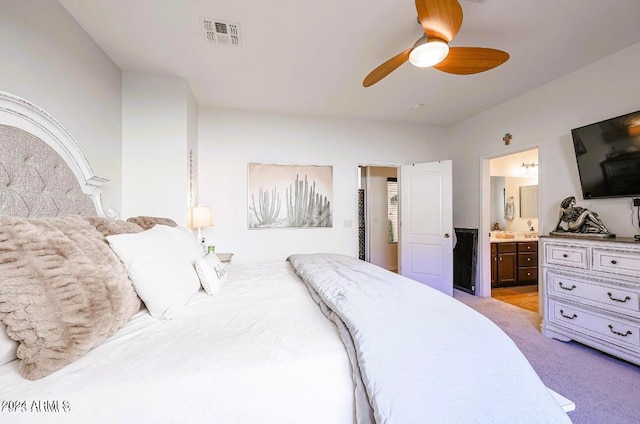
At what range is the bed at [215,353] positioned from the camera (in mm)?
772

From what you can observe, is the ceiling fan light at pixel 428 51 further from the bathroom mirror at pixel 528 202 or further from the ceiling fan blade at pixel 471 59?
the bathroom mirror at pixel 528 202

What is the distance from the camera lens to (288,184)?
386cm

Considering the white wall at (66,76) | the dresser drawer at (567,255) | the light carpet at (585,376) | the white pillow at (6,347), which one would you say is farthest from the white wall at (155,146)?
the dresser drawer at (567,255)

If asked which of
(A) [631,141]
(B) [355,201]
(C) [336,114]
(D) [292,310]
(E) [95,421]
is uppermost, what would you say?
(C) [336,114]

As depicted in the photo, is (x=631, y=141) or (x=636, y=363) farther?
(x=631, y=141)

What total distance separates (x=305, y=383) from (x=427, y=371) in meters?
0.38

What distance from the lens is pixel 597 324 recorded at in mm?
2227

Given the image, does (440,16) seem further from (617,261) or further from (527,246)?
(527,246)

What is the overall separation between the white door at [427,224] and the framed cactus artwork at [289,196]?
1.22 meters

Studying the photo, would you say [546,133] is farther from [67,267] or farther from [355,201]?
[67,267]

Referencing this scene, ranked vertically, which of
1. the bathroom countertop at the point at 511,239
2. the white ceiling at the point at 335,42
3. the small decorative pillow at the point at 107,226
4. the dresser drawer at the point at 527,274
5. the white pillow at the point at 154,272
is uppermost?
the white ceiling at the point at 335,42

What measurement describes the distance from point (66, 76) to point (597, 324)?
14.6 ft

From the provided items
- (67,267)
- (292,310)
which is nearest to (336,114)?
(292,310)

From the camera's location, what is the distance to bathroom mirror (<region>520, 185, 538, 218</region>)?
15.3ft
